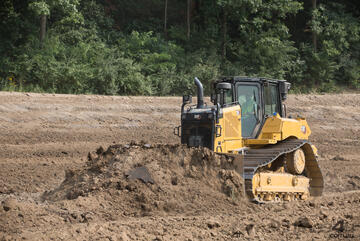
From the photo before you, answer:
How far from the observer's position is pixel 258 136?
11078 mm

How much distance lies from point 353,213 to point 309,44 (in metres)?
19.4

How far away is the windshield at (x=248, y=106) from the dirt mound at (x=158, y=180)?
1373 millimetres

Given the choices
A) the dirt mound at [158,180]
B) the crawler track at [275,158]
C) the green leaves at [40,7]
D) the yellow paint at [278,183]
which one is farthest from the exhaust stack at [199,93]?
the green leaves at [40,7]

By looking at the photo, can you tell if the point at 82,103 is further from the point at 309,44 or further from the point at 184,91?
the point at 309,44

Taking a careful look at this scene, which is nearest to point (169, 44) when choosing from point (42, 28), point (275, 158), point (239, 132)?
point (42, 28)

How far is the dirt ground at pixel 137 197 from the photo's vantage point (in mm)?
7414

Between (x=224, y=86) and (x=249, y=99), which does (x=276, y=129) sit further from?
(x=224, y=86)

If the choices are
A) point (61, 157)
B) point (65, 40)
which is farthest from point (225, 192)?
point (65, 40)

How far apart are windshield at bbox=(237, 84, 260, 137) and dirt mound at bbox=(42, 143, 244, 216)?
137 centimetres

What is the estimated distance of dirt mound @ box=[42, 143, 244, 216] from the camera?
8922 millimetres

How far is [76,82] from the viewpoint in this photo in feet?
65.9

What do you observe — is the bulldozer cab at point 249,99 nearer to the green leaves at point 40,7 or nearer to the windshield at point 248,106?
the windshield at point 248,106

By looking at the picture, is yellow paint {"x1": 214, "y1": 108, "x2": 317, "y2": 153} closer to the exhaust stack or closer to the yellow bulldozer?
the yellow bulldozer

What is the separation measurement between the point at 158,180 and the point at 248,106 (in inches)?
116
